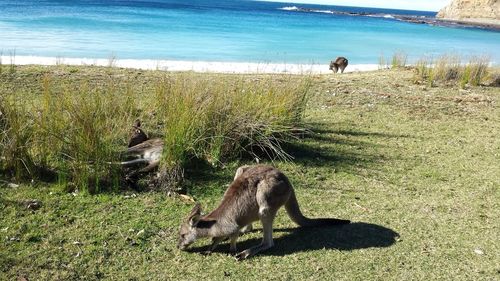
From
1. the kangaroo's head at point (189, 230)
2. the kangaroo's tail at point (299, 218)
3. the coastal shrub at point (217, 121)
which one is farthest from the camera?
the coastal shrub at point (217, 121)

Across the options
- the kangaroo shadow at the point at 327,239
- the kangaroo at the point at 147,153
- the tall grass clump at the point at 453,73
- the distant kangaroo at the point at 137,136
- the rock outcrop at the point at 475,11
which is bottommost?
the kangaroo shadow at the point at 327,239

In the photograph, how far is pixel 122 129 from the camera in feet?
16.1

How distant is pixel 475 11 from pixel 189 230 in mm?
76966

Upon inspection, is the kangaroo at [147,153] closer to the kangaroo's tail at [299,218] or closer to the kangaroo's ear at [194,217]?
the kangaroo's ear at [194,217]

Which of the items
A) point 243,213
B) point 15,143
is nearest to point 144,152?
point 15,143

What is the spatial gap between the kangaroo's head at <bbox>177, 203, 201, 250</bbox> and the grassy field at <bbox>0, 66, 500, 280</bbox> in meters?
0.08

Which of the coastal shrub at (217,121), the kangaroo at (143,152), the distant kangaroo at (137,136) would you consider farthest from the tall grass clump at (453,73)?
the kangaroo at (143,152)

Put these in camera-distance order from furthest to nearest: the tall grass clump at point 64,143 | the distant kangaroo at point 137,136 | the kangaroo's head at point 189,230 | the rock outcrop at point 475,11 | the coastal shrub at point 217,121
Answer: the rock outcrop at point 475,11 → the distant kangaroo at point 137,136 → the coastal shrub at point 217,121 → the tall grass clump at point 64,143 → the kangaroo's head at point 189,230

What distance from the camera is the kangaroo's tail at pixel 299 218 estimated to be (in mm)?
4070

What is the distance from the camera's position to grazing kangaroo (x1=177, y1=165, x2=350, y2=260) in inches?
148

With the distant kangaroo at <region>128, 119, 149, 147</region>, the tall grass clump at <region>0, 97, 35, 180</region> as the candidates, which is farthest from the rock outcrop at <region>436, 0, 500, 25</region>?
the tall grass clump at <region>0, 97, 35, 180</region>

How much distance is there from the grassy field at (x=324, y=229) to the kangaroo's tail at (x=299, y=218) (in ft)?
0.31

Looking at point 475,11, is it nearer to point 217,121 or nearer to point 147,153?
point 217,121

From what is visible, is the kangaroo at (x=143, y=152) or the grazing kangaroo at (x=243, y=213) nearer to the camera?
the grazing kangaroo at (x=243, y=213)
